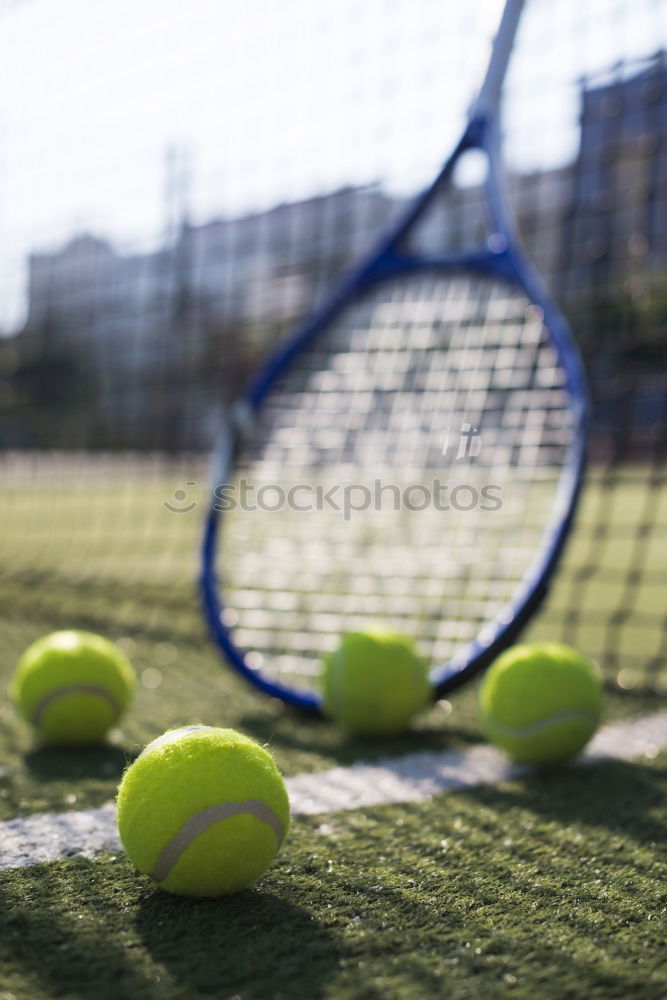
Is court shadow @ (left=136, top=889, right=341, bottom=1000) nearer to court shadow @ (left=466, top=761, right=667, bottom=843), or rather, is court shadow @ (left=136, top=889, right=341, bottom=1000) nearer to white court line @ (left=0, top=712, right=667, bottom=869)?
white court line @ (left=0, top=712, right=667, bottom=869)

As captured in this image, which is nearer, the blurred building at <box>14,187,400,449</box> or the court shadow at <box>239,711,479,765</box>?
the court shadow at <box>239,711,479,765</box>

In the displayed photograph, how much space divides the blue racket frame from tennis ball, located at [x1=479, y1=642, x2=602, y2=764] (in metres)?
0.17

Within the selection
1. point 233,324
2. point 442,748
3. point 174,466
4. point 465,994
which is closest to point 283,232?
point 233,324

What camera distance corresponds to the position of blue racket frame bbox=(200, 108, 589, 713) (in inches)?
82.4

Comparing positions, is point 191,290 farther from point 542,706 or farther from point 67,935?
point 67,935

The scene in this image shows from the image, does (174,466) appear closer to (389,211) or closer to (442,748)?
(389,211)

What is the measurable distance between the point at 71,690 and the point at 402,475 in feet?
3.19

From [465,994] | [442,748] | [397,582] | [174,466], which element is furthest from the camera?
[174,466]

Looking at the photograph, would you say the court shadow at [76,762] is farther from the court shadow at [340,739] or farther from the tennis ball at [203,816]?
the tennis ball at [203,816]

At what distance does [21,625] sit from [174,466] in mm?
8795

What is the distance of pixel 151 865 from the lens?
4.13 ft

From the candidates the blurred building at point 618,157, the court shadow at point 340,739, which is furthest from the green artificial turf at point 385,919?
the blurred building at point 618,157

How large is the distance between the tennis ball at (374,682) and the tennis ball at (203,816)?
2.48 ft

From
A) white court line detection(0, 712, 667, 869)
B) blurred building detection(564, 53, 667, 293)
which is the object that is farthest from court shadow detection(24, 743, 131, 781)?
blurred building detection(564, 53, 667, 293)
